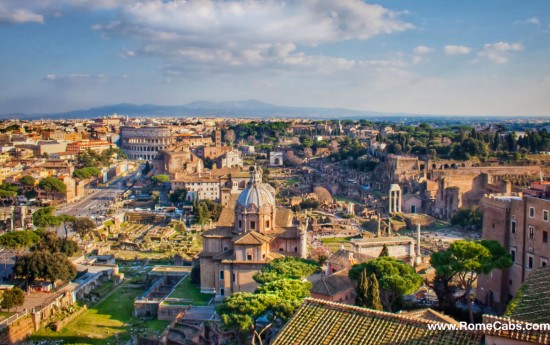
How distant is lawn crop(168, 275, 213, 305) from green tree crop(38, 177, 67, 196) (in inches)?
1258

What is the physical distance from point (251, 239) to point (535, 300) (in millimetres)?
15307

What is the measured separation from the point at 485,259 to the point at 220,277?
1245cm

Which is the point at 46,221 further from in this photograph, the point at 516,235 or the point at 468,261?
the point at 516,235

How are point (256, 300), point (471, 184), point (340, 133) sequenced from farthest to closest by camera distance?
point (340, 133)
point (471, 184)
point (256, 300)

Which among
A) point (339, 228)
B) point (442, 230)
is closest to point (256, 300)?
point (339, 228)

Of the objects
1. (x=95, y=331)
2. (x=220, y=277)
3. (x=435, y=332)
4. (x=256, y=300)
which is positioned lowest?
(x=95, y=331)

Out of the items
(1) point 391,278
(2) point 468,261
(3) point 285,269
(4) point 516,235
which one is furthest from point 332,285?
(4) point 516,235

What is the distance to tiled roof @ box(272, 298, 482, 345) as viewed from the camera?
10173 millimetres

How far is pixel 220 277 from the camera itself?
26.4 metres

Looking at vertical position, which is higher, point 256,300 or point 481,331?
point 481,331

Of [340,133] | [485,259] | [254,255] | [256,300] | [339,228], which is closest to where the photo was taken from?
[256,300]

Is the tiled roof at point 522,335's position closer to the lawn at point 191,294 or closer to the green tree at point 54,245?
the lawn at point 191,294

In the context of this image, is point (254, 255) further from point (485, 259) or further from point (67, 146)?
point (67, 146)

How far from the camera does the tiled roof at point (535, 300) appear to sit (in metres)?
11.3
